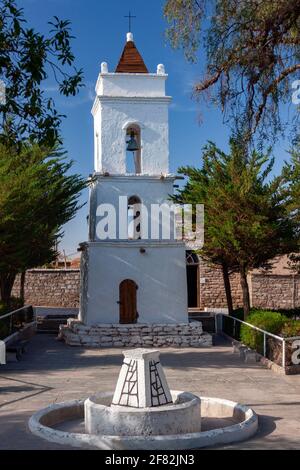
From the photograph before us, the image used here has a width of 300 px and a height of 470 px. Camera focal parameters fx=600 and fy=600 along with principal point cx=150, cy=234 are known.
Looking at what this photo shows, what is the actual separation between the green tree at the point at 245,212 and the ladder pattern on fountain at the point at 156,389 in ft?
35.8

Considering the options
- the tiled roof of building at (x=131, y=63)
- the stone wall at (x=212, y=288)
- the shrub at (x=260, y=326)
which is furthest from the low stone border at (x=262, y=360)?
the stone wall at (x=212, y=288)

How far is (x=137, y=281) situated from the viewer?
19.6 m

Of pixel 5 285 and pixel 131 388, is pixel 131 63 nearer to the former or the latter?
pixel 5 285

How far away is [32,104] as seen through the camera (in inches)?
337

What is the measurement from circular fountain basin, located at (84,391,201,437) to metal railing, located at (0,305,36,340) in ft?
30.6

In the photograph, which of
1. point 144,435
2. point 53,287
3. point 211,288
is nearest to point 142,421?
point 144,435

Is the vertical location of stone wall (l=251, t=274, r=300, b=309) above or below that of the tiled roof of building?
below

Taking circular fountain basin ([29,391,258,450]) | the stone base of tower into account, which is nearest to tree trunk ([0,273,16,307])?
the stone base of tower

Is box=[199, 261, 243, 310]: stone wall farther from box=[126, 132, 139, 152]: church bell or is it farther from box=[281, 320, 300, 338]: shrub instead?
box=[281, 320, 300, 338]: shrub

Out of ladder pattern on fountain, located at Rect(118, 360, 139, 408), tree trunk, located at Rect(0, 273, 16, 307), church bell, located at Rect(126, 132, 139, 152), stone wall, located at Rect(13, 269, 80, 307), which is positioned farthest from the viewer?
stone wall, located at Rect(13, 269, 80, 307)

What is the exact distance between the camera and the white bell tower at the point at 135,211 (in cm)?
1955

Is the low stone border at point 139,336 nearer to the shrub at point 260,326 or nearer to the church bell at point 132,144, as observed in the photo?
the shrub at point 260,326

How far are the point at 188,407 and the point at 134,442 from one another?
3.26ft

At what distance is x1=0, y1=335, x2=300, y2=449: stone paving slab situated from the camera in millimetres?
8221
